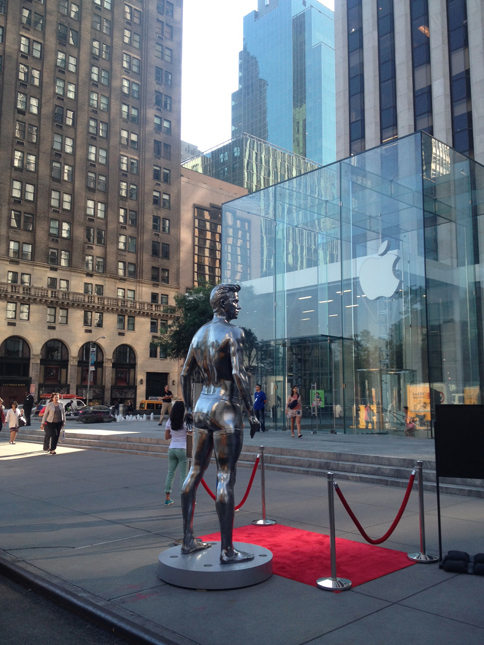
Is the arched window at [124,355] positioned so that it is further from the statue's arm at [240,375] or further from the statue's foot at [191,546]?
the statue's arm at [240,375]

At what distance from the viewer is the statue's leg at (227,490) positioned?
5.17 meters

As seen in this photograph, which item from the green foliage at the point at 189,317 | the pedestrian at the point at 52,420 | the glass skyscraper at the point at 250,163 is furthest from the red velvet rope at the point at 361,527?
the glass skyscraper at the point at 250,163

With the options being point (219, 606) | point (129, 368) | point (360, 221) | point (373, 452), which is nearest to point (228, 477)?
point (219, 606)

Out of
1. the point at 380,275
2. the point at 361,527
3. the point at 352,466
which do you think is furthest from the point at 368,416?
the point at 361,527

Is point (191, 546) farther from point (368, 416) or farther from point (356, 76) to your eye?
point (356, 76)

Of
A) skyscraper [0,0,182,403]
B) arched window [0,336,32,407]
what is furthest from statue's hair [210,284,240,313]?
skyscraper [0,0,182,403]

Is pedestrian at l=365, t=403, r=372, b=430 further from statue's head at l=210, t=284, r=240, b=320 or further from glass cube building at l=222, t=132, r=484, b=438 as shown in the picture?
statue's head at l=210, t=284, r=240, b=320

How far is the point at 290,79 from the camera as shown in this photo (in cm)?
14212

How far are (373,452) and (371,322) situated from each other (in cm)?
Answer: 881

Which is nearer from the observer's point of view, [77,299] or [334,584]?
[334,584]

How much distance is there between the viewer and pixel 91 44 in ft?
213

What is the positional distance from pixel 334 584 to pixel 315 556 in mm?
1025

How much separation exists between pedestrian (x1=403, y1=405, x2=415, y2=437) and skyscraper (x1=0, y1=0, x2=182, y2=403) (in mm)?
44007

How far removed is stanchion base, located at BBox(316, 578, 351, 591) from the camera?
483cm
